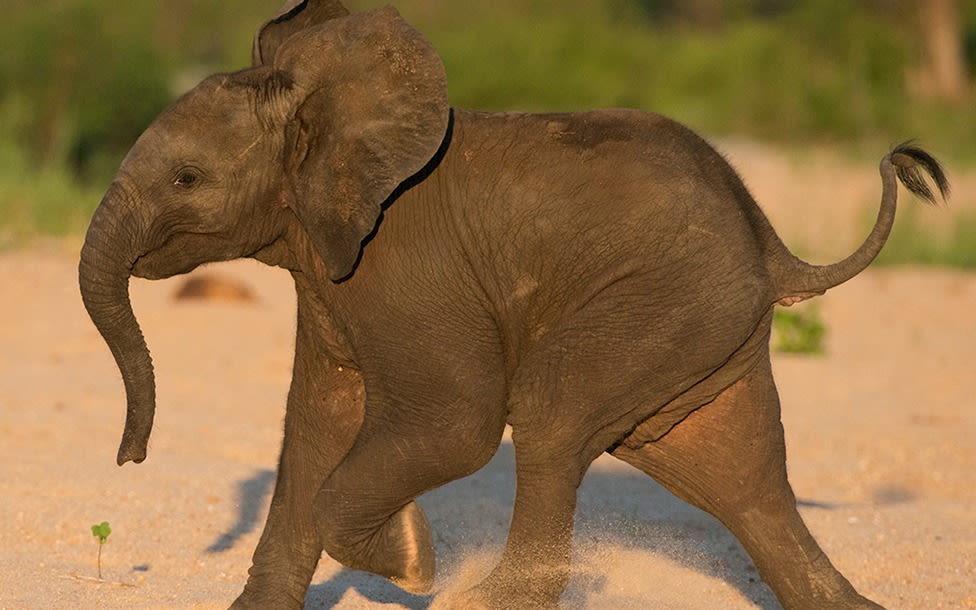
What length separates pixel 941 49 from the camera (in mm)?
38094

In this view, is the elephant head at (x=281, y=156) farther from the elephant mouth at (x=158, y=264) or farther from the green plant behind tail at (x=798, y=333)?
the green plant behind tail at (x=798, y=333)

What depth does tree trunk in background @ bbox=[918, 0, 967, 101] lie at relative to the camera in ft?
123

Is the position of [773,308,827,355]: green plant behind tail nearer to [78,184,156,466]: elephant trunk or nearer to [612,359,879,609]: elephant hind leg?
[612,359,879,609]: elephant hind leg

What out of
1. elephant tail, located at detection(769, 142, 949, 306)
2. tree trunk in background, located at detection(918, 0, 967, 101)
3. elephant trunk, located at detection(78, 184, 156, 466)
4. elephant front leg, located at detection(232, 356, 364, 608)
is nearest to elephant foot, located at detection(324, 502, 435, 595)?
elephant front leg, located at detection(232, 356, 364, 608)

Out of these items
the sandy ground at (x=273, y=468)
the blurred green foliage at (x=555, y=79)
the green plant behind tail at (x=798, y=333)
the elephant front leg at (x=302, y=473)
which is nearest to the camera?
the elephant front leg at (x=302, y=473)

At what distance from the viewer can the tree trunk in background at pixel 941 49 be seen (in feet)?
123

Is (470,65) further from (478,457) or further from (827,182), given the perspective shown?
(478,457)

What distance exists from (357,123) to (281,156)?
272 mm

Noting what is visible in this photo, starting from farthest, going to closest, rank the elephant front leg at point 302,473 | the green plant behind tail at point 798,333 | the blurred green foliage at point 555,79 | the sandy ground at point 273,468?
1. the blurred green foliage at point 555,79
2. the green plant behind tail at point 798,333
3. the sandy ground at point 273,468
4. the elephant front leg at point 302,473

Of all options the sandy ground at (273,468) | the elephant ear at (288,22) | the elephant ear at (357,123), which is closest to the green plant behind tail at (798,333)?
the sandy ground at (273,468)

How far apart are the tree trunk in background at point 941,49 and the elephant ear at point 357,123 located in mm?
33956

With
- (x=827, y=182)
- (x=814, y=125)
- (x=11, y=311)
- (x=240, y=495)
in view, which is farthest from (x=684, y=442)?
(x=814, y=125)

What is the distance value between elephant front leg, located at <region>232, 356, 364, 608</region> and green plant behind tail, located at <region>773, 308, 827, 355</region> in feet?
23.1

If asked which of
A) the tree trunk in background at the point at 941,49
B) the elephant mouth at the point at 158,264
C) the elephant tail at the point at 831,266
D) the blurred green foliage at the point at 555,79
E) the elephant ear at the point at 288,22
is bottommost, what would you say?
the tree trunk in background at the point at 941,49
